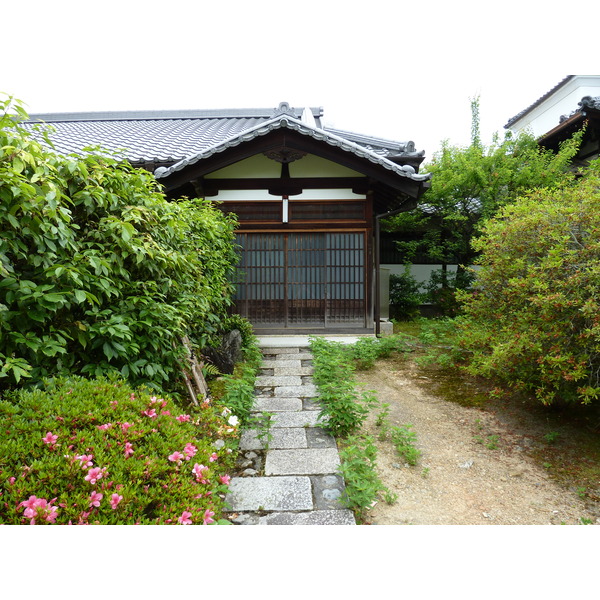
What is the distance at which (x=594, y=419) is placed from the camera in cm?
416

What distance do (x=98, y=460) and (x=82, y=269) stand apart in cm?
124

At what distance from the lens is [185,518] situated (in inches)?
70.2

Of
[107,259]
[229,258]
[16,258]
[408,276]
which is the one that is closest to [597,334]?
[107,259]

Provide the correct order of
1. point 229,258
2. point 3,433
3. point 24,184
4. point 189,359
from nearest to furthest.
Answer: point 3,433 < point 24,184 < point 189,359 < point 229,258

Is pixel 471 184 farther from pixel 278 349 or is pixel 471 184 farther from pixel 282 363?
pixel 282 363

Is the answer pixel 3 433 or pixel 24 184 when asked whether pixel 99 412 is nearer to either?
pixel 3 433

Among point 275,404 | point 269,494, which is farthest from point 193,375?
point 269,494

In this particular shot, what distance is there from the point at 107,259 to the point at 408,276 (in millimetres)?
10354

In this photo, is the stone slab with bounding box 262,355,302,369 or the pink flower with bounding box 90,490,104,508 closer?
the pink flower with bounding box 90,490,104,508

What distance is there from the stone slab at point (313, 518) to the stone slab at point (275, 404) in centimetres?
177

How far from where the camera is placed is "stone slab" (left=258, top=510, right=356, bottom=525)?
2443 millimetres

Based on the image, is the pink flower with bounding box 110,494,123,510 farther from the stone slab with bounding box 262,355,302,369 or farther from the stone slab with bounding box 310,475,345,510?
the stone slab with bounding box 262,355,302,369

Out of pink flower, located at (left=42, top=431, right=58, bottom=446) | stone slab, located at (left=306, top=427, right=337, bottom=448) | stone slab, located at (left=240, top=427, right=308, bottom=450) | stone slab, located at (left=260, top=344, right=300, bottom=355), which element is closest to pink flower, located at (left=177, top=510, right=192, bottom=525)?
pink flower, located at (left=42, top=431, right=58, bottom=446)

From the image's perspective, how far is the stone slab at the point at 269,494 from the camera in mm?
2594
